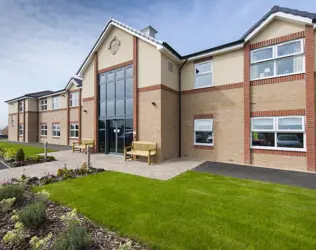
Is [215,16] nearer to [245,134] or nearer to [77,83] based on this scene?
[245,134]

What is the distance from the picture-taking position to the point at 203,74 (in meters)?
11.3

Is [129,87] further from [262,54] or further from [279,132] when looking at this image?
[279,132]

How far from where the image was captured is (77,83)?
19516 mm

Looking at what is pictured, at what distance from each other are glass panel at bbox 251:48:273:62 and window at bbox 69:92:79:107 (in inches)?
695

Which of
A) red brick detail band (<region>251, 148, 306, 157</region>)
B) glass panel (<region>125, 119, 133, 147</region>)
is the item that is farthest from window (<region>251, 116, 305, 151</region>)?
glass panel (<region>125, 119, 133, 147</region>)

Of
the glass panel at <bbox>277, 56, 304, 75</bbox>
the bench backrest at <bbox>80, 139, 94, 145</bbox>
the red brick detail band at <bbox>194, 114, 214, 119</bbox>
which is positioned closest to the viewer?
the glass panel at <bbox>277, 56, 304, 75</bbox>

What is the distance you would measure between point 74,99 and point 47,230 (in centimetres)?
1916

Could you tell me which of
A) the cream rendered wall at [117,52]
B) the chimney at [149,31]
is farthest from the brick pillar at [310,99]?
the cream rendered wall at [117,52]

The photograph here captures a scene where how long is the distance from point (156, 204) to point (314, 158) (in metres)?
7.88

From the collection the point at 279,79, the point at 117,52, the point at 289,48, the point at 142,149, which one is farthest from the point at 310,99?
the point at 117,52

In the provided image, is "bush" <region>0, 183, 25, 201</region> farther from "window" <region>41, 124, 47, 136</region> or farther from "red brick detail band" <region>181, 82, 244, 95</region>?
"window" <region>41, 124, 47, 136</region>

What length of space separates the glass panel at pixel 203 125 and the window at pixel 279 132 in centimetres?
235

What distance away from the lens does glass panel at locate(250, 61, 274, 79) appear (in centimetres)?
922

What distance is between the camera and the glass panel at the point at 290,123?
8367 mm
